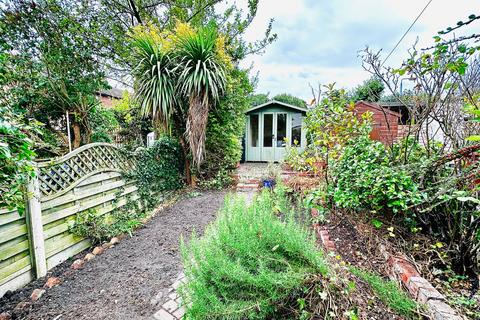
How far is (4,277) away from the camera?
2.06 meters

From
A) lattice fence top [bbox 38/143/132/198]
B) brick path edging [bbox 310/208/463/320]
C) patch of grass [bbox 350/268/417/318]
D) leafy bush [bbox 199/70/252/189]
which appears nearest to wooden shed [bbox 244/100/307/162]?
leafy bush [bbox 199/70/252/189]

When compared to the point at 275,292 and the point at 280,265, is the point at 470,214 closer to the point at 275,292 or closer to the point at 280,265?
the point at 280,265

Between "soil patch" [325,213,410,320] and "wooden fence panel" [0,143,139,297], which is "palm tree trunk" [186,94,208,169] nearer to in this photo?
"wooden fence panel" [0,143,139,297]

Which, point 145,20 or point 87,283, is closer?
point 87,283

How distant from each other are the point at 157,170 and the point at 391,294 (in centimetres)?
432

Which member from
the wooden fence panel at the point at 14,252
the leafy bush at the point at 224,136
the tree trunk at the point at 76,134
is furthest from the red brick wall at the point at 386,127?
the tree trunk at the point at 76,134

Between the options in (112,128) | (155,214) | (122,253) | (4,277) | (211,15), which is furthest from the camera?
(211,15)

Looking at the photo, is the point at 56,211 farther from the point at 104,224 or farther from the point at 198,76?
the point at 198,76

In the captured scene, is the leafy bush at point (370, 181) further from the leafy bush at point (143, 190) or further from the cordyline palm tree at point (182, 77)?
the cordyline palm tree at point (182, 77)

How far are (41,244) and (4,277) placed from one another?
0.36 metres

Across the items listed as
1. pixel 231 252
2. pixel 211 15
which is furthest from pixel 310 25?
pixel 231 252

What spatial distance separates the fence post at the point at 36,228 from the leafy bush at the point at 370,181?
3.07 m

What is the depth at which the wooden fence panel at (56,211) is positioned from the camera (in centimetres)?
213

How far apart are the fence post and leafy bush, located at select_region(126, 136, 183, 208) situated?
5.28 feet
